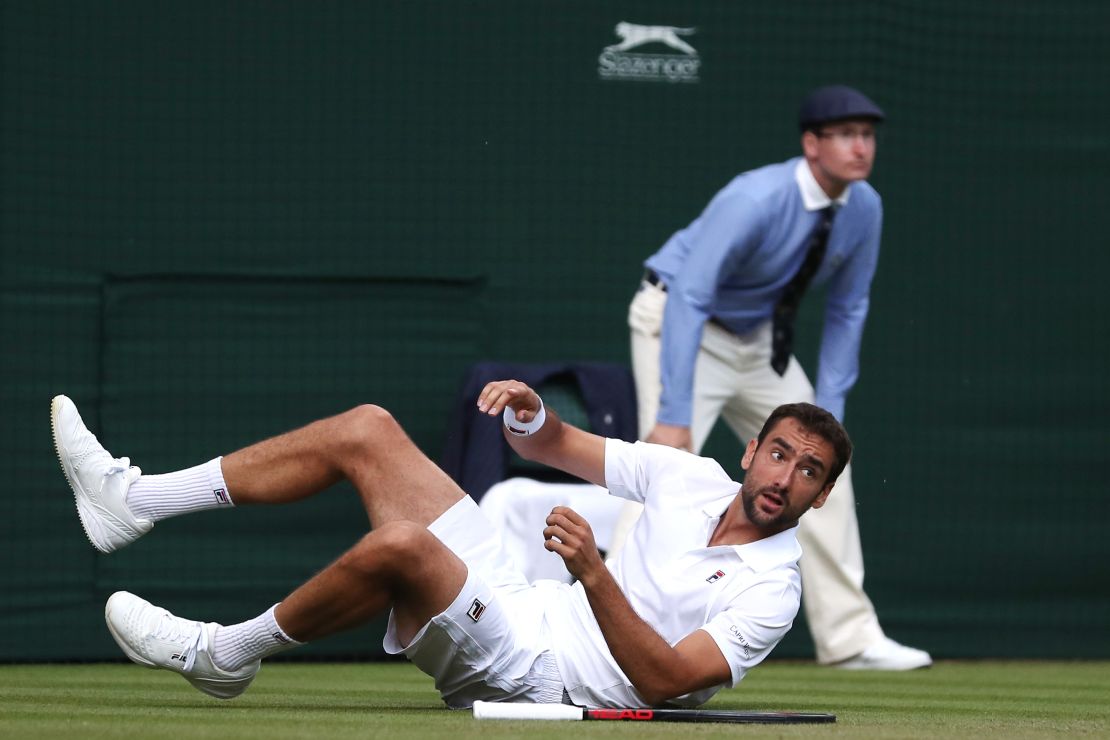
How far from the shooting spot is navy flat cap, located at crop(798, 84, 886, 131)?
6.35m

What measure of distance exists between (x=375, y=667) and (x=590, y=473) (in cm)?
278

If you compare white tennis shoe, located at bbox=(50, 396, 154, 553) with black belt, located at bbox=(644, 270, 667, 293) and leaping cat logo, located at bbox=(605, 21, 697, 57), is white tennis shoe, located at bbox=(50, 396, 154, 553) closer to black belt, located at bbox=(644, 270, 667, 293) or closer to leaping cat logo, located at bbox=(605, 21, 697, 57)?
black belt, located at bbox=(644, 270, 667, 293)

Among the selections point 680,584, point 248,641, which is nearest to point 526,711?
point 680,584

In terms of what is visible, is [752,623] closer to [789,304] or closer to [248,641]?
[248,641]

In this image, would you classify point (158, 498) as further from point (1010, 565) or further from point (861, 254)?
point (1010, 565)

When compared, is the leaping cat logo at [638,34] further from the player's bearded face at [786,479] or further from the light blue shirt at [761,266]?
the player's bearded face at [786,479]

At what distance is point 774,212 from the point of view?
6348 millimetres

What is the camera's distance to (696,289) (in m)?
6.17

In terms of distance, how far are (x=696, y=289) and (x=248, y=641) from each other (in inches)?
104

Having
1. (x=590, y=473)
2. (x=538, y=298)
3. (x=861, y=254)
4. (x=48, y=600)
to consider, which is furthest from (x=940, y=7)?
(x=48, y=600)

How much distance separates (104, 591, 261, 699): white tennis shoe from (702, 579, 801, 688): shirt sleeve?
1.19 metres

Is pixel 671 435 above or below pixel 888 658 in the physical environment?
above

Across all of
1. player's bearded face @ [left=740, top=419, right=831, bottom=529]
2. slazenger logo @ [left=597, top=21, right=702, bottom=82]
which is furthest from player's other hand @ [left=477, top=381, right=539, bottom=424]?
slazenger logo @ [left=597, top=21, right=702, bottom=82]

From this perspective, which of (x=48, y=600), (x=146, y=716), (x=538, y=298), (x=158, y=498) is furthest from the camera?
(x=538, y=298)
